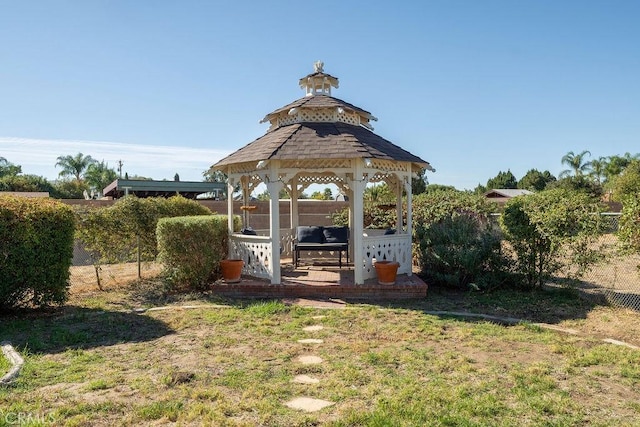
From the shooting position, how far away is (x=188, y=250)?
8.23m

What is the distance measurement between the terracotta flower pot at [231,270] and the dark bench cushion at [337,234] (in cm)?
281

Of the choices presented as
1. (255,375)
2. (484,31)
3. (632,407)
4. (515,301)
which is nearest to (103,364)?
(255,375)

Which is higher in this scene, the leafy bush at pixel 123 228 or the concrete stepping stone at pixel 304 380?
the leafy bush at pixel 123 228

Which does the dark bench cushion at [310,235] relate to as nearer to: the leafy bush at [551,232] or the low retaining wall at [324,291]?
the low retaining wall at [324,291]

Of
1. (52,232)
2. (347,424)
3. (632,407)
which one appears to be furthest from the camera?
(52,232)

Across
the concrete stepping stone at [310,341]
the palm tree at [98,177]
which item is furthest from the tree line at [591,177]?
the palm tree at [98,177]

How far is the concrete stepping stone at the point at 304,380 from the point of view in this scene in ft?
12.8

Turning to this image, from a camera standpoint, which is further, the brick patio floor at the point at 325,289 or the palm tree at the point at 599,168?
the palm tree at the point at 599,168

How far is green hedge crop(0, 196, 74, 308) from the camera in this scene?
623 centimetres

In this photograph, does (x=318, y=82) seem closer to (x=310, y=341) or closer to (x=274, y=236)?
(x=274, y=236)

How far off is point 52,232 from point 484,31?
375 inches

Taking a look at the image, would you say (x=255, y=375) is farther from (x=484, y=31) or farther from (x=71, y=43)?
(x=484, y=31)

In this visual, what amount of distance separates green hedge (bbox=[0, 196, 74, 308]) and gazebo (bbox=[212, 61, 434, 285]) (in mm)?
3275

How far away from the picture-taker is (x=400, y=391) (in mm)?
3635
